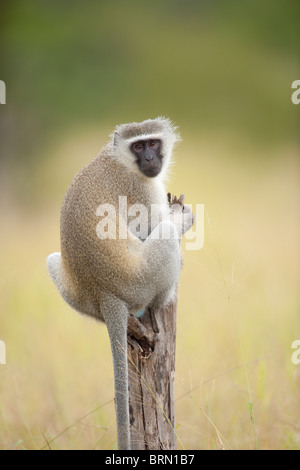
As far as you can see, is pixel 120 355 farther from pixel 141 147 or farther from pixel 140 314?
pixel 141 147

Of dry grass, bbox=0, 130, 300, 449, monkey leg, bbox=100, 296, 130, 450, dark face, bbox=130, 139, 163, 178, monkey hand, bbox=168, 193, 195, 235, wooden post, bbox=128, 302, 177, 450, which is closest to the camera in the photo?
monkey leg, bbox=100, 296, 130, 450

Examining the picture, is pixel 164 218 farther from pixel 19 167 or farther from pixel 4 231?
pixel 19 167

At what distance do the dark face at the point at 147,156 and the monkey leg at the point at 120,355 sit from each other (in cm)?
107

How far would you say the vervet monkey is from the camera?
383 centimetres

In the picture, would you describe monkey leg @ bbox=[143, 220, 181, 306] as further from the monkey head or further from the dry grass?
the monkey head

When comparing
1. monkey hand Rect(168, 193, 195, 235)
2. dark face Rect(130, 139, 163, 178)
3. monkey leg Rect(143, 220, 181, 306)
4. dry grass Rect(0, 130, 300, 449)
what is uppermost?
dark face Rect(130, 139, 163, 178)

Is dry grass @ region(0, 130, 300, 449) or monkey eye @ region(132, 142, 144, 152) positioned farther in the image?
dry grass @ region(0, 130, 300, 449)

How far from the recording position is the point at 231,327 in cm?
692

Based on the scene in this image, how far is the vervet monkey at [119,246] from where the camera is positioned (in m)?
3.83

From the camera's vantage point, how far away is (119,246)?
3.90 metres

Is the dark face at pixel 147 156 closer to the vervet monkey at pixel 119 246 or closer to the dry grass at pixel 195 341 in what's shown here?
the vervet monkey at pixel 119 246

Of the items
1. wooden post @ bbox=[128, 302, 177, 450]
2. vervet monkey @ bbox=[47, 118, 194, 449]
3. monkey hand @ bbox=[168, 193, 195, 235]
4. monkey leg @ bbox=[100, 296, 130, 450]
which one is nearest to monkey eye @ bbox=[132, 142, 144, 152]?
vervet monkey @ bbox=[47, 118, 194, 449]

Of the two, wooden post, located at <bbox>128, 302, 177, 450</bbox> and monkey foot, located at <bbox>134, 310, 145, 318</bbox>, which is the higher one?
monkey foot, located at <bbox>134, 310, 145, 318</bbox>
